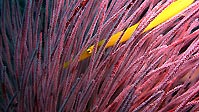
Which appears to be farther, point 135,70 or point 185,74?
point 185,74

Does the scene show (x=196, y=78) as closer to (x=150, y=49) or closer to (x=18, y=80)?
(x=150, y=49)

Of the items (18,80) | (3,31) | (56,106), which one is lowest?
(56,106)

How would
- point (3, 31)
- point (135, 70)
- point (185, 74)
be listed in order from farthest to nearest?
point (3, 31)
point (185, 74)
point (135, 70)

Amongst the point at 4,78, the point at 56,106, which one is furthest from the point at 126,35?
the point at 4,78

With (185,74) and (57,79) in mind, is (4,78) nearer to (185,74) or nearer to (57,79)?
(57,79)

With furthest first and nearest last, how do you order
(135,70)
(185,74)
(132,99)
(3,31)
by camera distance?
(3,31)
(185,74)
(135,70)
(132,99)

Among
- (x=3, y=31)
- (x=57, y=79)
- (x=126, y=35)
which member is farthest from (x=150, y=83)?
(x=3, y=31)

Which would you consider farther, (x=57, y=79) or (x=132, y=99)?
(x=57, y=79)

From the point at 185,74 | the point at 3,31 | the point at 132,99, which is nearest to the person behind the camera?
the point at 132,99

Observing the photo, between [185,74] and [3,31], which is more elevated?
[3,31]
